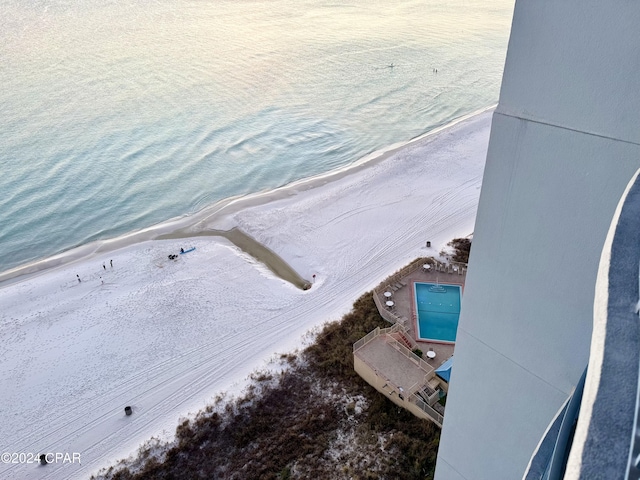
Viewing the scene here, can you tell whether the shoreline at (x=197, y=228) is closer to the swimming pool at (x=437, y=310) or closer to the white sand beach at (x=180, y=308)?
the white sand beach at (x=180, y=308)

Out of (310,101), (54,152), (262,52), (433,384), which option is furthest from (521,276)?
(262,52)

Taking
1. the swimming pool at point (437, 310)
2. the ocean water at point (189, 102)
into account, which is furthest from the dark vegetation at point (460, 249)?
the ocean water at point (189, 102)

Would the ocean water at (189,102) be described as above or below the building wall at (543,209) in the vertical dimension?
below

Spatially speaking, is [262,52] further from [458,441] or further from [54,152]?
[458,441]

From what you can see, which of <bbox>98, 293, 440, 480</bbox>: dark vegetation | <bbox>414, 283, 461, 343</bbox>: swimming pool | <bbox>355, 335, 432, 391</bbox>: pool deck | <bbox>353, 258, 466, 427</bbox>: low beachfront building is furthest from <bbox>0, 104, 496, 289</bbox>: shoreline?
<bbox>98, 293, 440, 480</bbox>: dark vegetation

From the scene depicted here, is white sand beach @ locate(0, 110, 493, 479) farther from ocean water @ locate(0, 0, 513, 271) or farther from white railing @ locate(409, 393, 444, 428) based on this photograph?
white railing @ locate(409, 393, 444, 428)

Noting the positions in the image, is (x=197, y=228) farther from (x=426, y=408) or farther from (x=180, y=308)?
(x=426, y=408)
